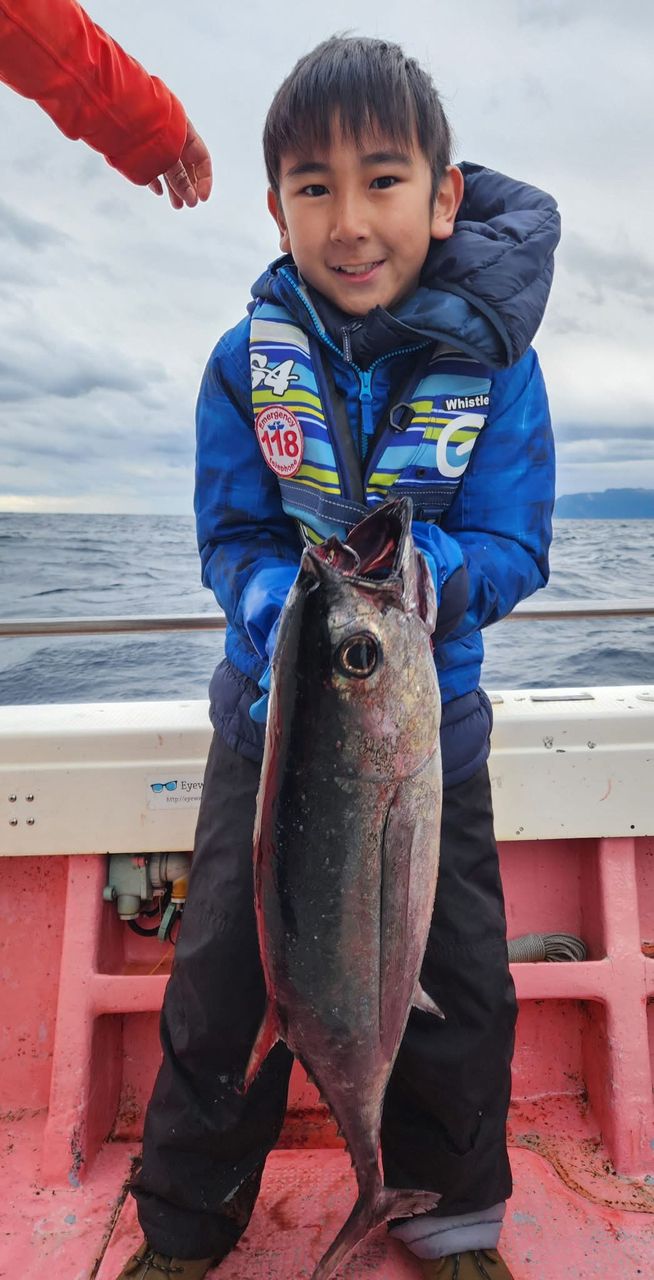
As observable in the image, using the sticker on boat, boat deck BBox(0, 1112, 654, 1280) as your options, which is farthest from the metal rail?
boat deck BBox(0, 1112, 654, 1280)

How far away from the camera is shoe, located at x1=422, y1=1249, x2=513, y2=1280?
214cm

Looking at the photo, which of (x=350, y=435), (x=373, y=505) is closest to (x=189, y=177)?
(x=350, y=435)

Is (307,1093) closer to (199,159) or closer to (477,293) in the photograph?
Result: (477,293)

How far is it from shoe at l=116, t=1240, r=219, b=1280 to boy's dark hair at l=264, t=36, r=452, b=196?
8.24ft

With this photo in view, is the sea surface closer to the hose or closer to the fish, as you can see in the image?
the hose

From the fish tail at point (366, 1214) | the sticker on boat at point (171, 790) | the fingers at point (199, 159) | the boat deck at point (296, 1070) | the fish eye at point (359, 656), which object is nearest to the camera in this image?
the fish eye at point (359, 656)

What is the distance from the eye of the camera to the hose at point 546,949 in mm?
2973

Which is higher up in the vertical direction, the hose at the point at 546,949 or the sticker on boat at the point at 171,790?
the sticker on boat at the point at 171,790

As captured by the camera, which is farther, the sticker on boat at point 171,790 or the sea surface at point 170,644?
the sea surface at point 170,644

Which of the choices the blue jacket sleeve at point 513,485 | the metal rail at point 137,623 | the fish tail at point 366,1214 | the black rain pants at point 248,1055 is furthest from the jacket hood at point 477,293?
the fish tail at point 366,1214

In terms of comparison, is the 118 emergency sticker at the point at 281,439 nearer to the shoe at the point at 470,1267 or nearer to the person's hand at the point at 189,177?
the shoe at the point at 470,1267

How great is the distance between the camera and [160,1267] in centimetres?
215

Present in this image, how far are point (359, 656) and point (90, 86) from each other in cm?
287

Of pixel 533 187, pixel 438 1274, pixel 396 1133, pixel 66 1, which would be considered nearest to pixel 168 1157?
pixel 396 1133
